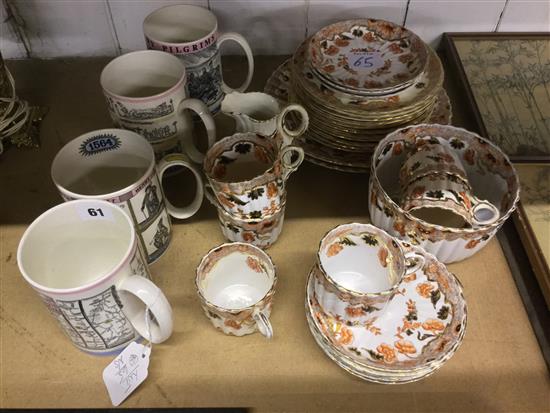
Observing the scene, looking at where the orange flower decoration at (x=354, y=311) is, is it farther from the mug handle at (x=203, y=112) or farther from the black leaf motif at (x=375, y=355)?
the mug handle at (x=203, y=112)

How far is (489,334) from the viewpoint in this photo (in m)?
0.56

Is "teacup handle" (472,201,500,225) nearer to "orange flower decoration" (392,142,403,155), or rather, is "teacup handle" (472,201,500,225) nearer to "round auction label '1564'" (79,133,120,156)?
"orange flower decoration" (392,142,403,155)

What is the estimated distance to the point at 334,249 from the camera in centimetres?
58

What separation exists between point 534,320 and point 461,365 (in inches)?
4.4

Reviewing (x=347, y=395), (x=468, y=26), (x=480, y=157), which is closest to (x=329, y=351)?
(x=347, y=395)

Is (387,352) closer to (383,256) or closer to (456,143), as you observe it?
(383,256)

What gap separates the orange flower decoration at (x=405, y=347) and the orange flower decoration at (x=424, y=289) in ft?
0.21

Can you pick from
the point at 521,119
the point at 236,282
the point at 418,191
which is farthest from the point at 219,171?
the point at 521,119

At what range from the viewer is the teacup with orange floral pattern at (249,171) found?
555 millimetres

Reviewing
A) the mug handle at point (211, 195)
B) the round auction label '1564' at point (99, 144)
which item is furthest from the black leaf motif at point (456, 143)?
the round auction label '1564' at point (99, 144)

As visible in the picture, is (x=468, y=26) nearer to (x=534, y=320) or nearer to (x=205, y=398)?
(x=534, y=320)

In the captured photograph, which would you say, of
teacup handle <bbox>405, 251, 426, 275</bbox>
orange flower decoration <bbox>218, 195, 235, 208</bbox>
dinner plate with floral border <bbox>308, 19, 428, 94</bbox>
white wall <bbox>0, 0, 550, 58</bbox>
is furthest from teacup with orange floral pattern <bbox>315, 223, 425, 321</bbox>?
white wall <bbox>0, 0, 550, 58</bbox>

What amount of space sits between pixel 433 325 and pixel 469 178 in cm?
21

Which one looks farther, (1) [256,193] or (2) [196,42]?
(2) [196,42]
